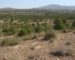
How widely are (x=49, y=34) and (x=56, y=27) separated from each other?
14059 mm

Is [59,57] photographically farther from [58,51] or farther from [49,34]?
[49,34]

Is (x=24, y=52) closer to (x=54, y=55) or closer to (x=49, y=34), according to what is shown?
(x=54, y=55)

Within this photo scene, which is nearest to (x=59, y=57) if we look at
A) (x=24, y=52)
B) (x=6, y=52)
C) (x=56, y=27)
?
(x=24, y=52)

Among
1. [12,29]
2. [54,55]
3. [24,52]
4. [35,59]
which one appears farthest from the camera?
[12,29]

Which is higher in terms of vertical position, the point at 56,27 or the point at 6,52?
the point at 6,52

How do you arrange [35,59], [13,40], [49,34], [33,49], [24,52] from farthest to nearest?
[49,34], [13,40], [33,49], [24,52], [35,59]

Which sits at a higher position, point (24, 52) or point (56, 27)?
point (24, 52)

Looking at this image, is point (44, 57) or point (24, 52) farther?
point (24, 52)

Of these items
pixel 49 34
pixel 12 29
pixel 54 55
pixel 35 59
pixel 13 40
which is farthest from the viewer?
pixel 12 29

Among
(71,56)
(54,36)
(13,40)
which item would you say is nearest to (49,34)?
(54,36)

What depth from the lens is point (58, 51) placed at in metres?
13.2

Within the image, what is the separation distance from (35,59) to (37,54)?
3.84 ft

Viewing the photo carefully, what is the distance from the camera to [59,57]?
12.6 meters

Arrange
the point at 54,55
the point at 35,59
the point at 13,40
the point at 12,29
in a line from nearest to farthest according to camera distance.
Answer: the point at 35,59
the point at 54,55
the point at 13,40
the point at 12,29
